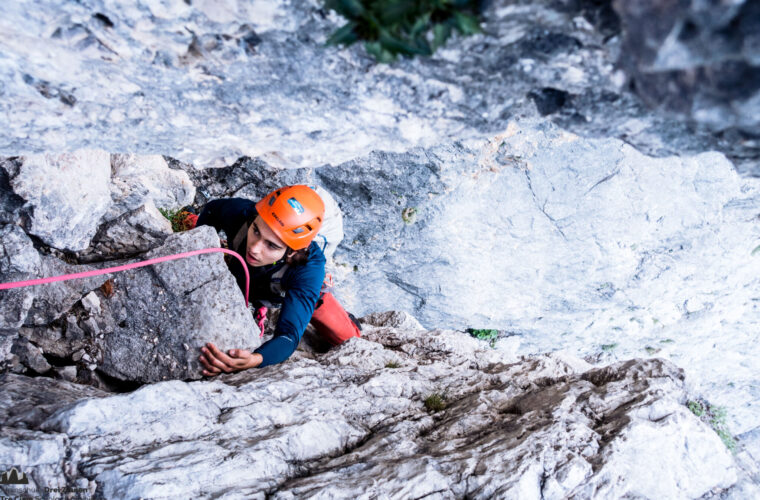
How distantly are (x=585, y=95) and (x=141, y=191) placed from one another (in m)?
5.33

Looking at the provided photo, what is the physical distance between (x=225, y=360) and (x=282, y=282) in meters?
1.24

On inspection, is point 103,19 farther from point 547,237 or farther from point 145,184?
point 547,237

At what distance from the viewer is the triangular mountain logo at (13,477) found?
288cm

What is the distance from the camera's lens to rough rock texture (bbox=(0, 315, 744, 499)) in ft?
10.6

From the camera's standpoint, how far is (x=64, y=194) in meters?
4.40

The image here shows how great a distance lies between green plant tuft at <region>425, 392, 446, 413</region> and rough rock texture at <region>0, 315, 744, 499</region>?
2cm

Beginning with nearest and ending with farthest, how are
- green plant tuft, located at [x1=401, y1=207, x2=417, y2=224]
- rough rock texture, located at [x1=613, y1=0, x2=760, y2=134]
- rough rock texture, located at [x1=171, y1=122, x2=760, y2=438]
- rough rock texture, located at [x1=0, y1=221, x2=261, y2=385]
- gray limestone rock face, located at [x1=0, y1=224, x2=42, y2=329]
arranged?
rough rock texture, located at [x1=613, y1=0, x2=760, y2=134] < gray limestone rock face, located at [x1=0, y1=224, x2=42, y2=329] < rough rock texture, located at [x1=0, y1=221, x2=261, y2=385] < rough rock texture, located at [x1=171, y1=122, x2=760, y2=438] < green plant tuft, located at [x1=401, y1=207, x2=417, y2=224]

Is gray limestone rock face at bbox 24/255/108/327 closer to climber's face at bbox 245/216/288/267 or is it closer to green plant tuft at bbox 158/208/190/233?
climber's face at bbox 245/216/288/267

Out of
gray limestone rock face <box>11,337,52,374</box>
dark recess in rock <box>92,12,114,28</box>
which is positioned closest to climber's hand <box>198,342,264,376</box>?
gray limestone rock face <box>11,337,52,374</box>

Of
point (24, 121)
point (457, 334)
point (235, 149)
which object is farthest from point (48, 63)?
point (457, 334)

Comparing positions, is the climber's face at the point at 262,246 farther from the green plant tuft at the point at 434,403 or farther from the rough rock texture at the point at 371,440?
the green plant tuft at the point at 434,403

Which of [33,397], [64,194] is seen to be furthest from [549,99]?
[33,397]

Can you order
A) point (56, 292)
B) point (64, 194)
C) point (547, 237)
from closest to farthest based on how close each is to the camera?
point (64, 194)
point (56, 292)
point (547, 237)

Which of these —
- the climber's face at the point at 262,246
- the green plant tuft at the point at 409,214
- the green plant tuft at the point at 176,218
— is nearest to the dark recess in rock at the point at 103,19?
the climber's face at the point at 262,246
